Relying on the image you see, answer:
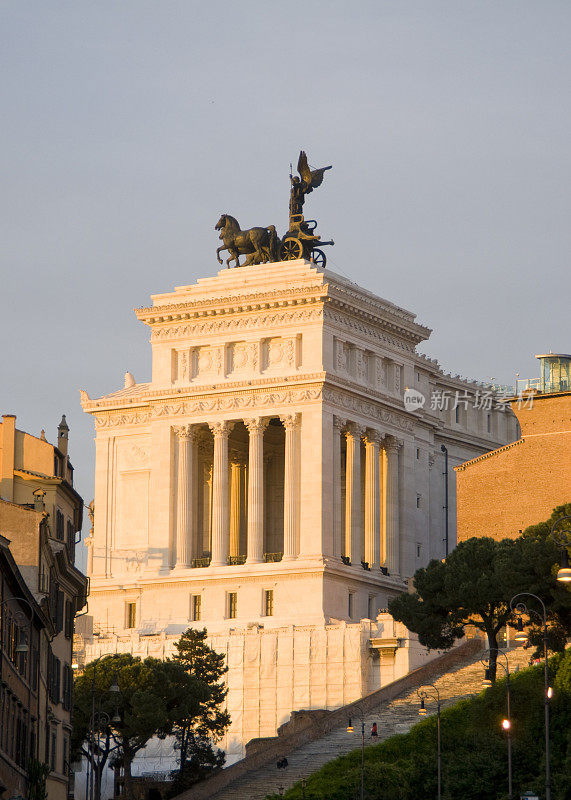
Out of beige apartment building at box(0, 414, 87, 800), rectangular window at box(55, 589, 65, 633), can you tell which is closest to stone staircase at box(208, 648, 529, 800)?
beige apartment building at box(0, 414, 87, 800)

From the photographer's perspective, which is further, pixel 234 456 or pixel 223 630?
pixel 234 456

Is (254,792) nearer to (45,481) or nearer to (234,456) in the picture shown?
(45,481)

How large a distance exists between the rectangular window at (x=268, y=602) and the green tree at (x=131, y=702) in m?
25.1

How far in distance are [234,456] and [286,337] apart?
43.0ft

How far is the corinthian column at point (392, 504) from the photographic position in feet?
484

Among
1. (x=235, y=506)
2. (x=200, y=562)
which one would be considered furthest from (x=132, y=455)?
(x=200, y=562)

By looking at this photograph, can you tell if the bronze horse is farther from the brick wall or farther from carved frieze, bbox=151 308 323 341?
the brick wall

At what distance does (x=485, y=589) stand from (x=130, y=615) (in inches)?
1669

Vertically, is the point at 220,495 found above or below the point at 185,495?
below

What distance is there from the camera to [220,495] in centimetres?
14450

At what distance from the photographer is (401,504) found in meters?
149

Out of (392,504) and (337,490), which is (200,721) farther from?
(392,504)

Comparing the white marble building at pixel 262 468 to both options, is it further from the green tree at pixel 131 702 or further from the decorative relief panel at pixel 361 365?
the green tree at pixel 131 702

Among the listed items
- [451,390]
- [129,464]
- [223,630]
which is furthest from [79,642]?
[451,390]
